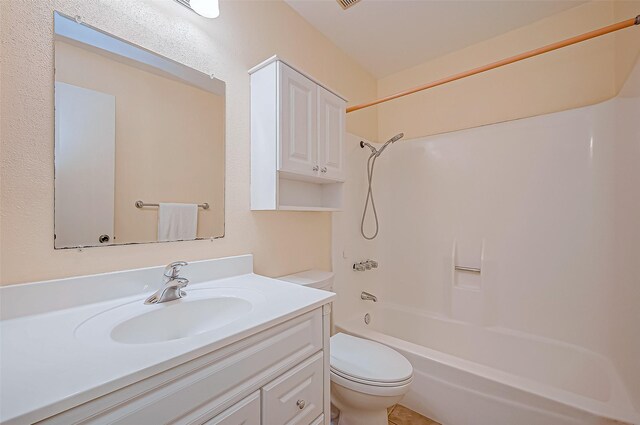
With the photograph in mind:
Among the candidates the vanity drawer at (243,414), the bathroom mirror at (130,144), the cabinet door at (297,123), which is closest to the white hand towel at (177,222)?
the bathroom mirror at (130,144)

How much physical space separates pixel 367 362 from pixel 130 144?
1442mm

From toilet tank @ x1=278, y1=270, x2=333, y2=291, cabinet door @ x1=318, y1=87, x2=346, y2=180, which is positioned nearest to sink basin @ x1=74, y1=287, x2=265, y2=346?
toilet tank @ x1=278, y1=270, x2=333, y2=291

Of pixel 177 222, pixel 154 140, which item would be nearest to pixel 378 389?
pixel 177 222

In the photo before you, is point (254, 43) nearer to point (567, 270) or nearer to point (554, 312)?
Answer: point (567, 270)

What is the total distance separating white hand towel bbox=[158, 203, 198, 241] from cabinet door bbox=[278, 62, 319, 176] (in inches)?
18.2

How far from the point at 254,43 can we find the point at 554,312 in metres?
2.48

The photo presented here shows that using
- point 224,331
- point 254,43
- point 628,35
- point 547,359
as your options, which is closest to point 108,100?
point 254,43

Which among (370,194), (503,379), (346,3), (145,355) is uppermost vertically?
(346,3)

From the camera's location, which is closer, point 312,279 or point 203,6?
point 203,6

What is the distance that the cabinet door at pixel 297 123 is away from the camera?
1.33 metres

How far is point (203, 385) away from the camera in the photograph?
0.61 metres

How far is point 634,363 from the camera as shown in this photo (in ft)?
4.08

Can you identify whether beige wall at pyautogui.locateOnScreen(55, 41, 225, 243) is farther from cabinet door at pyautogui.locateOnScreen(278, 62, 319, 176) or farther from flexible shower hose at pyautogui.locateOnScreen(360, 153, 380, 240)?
flexible shower hose at pyautogui.locateOnScreen(360, 153, 380, 240)

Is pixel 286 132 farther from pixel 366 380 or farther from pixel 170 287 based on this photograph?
pixel 366 380
